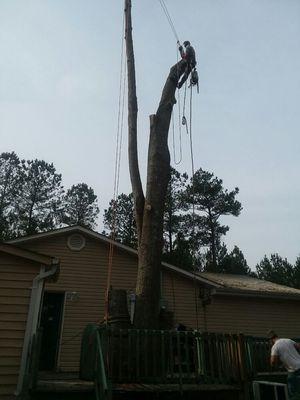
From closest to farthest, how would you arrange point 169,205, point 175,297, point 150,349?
point 150,349 < point 175,297 < point 169,205

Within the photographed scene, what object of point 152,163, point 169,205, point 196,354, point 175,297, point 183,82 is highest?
point 169,205

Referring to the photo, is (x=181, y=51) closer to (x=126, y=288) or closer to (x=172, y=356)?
(x=126, y=288)

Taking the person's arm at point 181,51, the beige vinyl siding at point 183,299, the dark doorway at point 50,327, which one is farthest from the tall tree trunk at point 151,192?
the beige vinyl siding at point 183,299

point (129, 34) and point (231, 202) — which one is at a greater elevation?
point (231, 202)

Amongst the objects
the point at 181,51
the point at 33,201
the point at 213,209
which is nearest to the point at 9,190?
the point at 33,201

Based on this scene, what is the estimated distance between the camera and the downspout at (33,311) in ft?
23.8

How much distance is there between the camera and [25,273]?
26.1 ft

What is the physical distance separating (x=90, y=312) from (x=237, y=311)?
5333 millimetres

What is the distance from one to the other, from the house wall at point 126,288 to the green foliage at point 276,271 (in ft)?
118

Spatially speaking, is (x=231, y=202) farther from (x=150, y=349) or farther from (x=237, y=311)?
(x=150, y=349)

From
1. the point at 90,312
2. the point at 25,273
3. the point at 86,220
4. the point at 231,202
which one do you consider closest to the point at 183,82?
the point at 25,273

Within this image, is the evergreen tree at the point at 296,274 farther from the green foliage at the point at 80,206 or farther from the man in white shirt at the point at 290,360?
the man in white shirt at the point at 290,360

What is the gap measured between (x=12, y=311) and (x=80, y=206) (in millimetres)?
Result: 33043

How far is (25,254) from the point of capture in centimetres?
793
